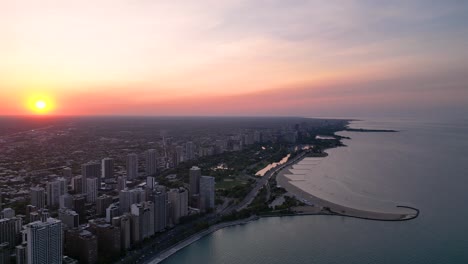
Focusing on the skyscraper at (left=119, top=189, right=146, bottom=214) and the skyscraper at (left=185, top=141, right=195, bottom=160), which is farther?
the skyscraper at (left=185, top=141, right=195, bottom=160)

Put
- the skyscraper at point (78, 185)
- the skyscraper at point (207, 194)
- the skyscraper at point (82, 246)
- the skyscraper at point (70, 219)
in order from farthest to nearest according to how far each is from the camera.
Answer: the skyscraper at point (78, 185) < the skyscraper at point (207, 194) < the skyscraper at point (70, 219) < the skyscraper at point (82, 246)

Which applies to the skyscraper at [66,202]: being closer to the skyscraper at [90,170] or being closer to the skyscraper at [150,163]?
the skyscraper at [90,170]

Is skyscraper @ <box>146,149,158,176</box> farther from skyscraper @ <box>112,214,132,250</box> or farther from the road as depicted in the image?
skyscraper @ <box>112,214,132,250</box>

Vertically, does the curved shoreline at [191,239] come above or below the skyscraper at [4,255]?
below

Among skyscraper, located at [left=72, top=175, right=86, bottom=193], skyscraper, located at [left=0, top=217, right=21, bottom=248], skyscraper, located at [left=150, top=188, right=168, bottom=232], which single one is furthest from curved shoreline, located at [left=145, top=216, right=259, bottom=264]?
skyscraper, located at [left=72, top=175, right=86, bottom=193]

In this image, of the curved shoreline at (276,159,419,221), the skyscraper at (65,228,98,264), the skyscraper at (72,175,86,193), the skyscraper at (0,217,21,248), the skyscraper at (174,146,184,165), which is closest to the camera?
the skyscraper at (65,228,98,264)

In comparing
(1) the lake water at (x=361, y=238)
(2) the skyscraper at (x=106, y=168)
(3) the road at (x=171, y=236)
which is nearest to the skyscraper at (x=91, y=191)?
(2) the skyscraper at (x=106, y=168)

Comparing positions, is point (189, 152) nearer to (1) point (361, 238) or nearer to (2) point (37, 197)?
(2) point (37, 197)

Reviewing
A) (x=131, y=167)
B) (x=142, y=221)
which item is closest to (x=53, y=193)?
(x=142, y=221)
